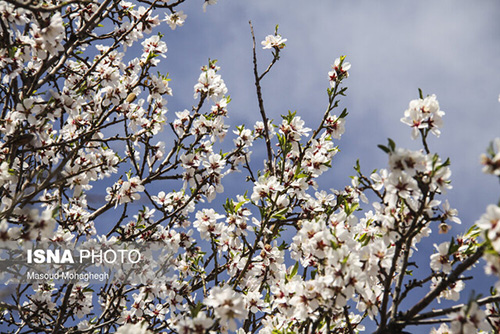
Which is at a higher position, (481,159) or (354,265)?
(481,159)

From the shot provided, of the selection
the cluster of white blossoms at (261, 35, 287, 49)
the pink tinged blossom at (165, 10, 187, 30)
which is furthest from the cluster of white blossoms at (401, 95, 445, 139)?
the pink tinged blossom at (165, 10, 187, 30)

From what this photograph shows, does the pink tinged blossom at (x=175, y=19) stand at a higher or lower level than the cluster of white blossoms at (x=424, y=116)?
higher

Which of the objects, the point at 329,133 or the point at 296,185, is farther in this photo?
the point at 329,133

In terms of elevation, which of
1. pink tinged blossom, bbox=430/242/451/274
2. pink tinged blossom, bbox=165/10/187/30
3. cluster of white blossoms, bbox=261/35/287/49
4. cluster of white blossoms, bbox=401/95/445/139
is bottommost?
pink tinged blossom, bbox=430/242/451/274

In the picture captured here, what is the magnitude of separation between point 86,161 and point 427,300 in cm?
445

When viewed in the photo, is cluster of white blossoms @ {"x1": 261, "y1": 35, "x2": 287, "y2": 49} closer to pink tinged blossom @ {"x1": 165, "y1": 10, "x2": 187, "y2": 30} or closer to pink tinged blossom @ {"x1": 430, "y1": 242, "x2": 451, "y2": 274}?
pink tinged blossom @ {"x1": 165, "y1": 10, "x2": 187, "y2": 30}

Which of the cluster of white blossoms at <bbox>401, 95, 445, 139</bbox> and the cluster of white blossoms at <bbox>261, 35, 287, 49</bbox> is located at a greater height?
the cluster of white blossoms at <bbox>261, 35, 287, 49</bbox>

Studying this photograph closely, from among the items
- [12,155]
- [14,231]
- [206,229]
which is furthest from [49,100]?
[206,229]

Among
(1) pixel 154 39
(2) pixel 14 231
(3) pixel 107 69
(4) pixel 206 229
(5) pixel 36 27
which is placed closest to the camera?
(2) pixel 14 231

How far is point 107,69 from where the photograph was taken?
5.05 metres

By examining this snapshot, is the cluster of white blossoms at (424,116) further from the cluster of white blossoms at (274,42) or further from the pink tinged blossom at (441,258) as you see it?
the cluster of white blossoms at (274,42)

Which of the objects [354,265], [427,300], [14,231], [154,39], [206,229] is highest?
[154,39]

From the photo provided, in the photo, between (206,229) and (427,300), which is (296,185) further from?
(427,300)

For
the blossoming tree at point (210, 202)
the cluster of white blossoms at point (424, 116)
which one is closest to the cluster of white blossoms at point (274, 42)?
the blossoming tree at point (210, 202)
